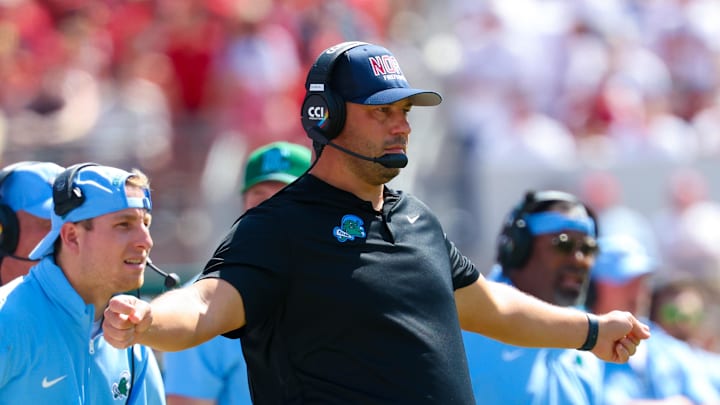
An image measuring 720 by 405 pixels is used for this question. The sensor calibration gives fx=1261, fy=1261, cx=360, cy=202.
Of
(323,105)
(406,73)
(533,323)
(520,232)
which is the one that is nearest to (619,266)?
(520,232)

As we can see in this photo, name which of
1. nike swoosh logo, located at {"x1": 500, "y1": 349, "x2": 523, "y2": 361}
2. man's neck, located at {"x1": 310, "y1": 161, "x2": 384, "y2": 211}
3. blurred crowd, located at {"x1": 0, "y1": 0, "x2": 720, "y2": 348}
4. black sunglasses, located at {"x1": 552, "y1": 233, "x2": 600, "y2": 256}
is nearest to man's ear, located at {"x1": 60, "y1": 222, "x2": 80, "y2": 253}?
man's neck, located at {"x1": 310, "y1": 161, "x2": 384, "y2": 211}

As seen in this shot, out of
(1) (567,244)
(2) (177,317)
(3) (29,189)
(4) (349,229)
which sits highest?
(4) (349,229)

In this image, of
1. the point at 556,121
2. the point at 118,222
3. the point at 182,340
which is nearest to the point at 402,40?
the point at 556,121

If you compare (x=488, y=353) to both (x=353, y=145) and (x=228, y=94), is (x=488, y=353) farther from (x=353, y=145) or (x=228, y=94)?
(x=228, y=94)

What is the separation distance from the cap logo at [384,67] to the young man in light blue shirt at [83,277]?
98 cm

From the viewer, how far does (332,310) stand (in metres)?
3.73

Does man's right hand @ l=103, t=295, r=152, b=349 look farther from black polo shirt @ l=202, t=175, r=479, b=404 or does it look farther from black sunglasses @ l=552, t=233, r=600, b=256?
black sunglasses @ l=552, t=233, r=600, b=256

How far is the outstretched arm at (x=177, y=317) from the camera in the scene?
3162mm

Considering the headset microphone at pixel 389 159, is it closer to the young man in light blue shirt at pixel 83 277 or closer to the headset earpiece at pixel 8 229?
the young man in light blue shirt at pixel 83 277

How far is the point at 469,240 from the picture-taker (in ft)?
35.2

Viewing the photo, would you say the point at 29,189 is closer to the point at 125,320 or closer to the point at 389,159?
the point at 389,159

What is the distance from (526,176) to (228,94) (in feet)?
9.03

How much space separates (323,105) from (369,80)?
17cm

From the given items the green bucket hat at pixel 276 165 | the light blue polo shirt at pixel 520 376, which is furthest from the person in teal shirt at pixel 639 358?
the green bucket hat at pixel 276 165
